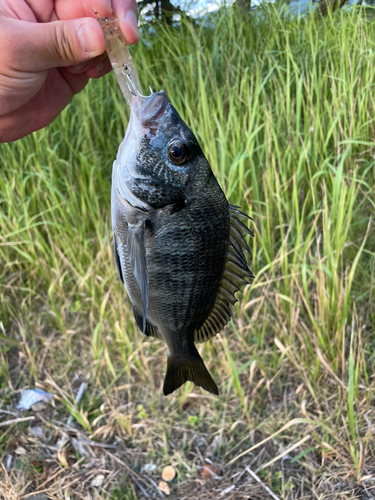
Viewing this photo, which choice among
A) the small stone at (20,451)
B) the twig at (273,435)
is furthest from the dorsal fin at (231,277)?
the small stone at (20,451)

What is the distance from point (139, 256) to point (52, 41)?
2.53 ft

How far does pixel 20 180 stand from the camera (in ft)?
8.62

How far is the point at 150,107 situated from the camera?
3.29ft

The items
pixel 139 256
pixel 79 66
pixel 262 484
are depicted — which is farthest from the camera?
pixel 262 484

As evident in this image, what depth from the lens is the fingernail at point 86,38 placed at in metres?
1.08

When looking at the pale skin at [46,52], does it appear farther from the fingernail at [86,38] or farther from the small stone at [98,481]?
the small stone at [98,481]

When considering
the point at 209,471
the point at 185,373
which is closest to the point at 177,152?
the point at 185,373

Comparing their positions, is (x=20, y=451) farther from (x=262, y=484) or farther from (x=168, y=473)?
(x=262, y=484)

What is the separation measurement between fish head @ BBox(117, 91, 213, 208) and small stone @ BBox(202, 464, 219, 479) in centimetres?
162

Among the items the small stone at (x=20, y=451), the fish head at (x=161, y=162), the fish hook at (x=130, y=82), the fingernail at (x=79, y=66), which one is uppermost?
the fingernail at (x=79, y=66)

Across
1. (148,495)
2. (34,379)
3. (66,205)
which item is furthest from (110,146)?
(148,495)

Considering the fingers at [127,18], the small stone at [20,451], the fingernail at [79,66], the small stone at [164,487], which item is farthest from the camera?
the small stone at [20,451]

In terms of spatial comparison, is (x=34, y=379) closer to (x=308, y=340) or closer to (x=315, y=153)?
(x=308, y=340)

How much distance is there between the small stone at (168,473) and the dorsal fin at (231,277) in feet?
3.88
